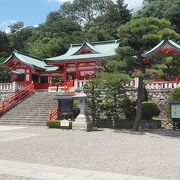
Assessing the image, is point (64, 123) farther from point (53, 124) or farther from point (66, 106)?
point (66, 106)

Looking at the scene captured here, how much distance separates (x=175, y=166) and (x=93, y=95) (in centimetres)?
1299

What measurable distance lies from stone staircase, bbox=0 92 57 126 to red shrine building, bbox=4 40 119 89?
658 centimetres

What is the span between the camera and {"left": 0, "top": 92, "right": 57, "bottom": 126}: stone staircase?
2347 centimetres

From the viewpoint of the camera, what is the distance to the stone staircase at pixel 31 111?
924 inches

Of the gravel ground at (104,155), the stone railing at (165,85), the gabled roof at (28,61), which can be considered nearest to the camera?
the gravel ground at (104,155)

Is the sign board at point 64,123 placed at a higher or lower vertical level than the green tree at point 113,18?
lower

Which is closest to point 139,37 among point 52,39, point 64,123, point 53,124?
point 64,123

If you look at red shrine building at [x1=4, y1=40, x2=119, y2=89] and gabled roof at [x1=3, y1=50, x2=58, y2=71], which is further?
gabled roof at [x1=3, y1=50, x2=58, y2=71]

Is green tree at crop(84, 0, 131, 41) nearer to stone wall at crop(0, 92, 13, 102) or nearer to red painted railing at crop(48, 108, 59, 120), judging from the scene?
stone wall at crop(0, 92, 13, 102)

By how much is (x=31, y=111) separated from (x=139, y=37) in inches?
434

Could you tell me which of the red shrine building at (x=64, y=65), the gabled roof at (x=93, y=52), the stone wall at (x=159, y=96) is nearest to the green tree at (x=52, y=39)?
the red shrine building at (x=64, y=65)

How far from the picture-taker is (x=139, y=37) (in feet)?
62.8

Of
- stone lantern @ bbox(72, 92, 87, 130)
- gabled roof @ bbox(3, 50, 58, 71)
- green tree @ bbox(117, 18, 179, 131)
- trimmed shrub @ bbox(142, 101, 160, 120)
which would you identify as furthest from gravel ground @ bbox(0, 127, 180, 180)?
gabled roof @ bbox(3, 50, 58, 71)

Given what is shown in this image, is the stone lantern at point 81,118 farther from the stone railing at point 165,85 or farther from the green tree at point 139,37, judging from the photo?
the stone railing at point 165,85
